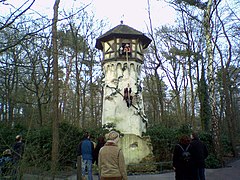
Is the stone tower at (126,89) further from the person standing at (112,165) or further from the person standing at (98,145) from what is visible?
the person standing at (112,165)

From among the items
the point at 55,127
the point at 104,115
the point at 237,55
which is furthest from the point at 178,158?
the point at 237,55

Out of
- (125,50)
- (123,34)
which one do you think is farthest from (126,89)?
(123,34)

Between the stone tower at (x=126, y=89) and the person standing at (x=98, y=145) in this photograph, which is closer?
the person standing at (x=98, y=145)

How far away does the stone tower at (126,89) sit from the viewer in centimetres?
1472

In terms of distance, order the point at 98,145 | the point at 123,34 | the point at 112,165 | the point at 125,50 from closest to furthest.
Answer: the point at 112,165
the point at 98,145
the point at 125,50
the point at 123,34

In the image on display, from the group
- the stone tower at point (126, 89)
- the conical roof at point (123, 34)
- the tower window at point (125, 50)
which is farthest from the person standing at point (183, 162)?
the conical roof at point (123, 34)

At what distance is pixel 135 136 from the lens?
1478 centimetres

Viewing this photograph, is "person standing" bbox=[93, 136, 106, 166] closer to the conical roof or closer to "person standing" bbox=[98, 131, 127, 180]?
"person standing" bbox=[98, 131, 127, 180]

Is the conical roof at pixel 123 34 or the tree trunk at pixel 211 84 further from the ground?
the conical roof at pixel 123 34

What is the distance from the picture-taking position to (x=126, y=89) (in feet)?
50.9

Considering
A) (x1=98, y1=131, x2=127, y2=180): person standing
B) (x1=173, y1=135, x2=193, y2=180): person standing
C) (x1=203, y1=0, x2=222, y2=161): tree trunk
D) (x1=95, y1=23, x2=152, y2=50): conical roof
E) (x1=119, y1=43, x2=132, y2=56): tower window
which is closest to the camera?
(x1=98, y1=131, x2=127, y2=180): person standing

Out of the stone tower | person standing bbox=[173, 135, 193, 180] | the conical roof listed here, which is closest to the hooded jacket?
person standing bbox=[173, 135, 193, 180]

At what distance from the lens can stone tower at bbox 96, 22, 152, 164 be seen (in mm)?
14719

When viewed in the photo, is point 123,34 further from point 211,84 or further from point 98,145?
point 98,145
